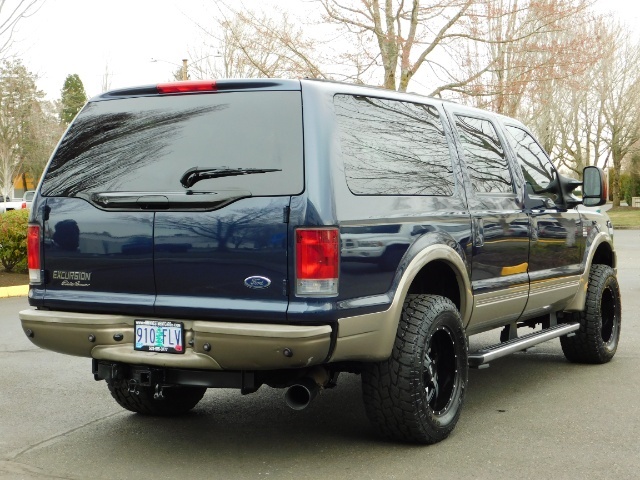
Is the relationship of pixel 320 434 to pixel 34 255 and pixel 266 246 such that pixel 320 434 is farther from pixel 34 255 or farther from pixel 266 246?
pixel 34 255

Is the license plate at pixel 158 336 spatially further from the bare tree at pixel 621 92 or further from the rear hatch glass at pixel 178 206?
the bare tree at pixel 621 92

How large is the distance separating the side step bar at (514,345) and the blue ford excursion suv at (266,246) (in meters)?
0.02

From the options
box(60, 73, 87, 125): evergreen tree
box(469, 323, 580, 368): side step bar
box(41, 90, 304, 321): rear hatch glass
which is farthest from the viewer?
box(60, 73, 87, 125): evergreen tree

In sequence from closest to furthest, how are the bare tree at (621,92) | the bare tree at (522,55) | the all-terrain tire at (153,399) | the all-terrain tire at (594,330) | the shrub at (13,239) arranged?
the all-terrain tire at (153,399)
the all-terrain tire at (594,330)
the shrub at (13,239)
the bare tree at (522,55)
the bare tree at (621,92)

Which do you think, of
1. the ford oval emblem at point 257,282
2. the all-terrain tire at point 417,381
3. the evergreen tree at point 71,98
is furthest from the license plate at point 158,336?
the evergreen tree at point 71,98

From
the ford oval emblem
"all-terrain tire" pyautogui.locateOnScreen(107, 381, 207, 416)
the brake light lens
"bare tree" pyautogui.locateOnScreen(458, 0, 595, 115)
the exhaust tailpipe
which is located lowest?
"all-terrain tire" pyautogui.locateOnScreen(107, 381, 207, 416)

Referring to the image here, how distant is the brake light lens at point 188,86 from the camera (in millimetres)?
4871

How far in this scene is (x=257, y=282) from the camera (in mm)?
4480

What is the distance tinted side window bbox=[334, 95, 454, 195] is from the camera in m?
4.84

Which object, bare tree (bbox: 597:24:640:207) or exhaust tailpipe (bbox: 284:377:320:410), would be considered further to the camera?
bare tree (bbox: 597:24:640:207)

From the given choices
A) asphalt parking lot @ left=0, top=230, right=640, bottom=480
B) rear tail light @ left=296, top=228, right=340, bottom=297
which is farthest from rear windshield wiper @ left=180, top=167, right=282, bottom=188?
asphalt parking lot @ left=0, top=230, right=640, bottom=480

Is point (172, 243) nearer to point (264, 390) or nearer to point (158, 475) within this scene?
point (158, 475)

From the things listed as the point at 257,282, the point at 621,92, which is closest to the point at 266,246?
the point at 257,282

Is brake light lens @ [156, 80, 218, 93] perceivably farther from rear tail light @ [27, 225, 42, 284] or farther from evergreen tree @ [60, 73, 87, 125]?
evergreen tree @ [60, 73, 87, 125]
